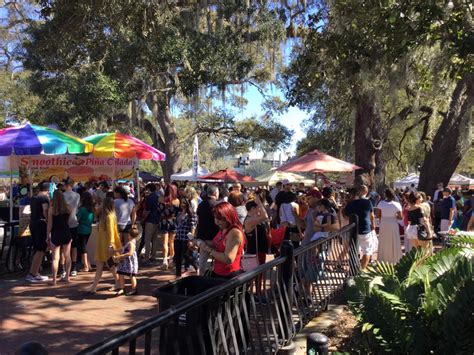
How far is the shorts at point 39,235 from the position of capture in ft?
26.6

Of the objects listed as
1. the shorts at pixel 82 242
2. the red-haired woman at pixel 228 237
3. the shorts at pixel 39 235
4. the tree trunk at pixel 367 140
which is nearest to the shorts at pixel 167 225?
the shorts at pixel 82 242

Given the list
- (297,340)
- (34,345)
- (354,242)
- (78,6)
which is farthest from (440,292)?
(78,6)

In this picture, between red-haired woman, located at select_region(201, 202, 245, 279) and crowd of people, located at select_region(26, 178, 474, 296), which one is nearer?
red-haired woman, located at select_region(201, 202, 245, 279)

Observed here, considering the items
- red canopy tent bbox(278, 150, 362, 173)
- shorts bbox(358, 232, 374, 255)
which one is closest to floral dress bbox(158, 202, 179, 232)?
shorts bbox(358, 232, 374, 255)

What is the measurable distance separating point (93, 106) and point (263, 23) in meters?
6.52

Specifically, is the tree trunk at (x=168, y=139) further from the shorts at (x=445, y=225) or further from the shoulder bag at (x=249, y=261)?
the shoulder bag at (x=249, y=261)

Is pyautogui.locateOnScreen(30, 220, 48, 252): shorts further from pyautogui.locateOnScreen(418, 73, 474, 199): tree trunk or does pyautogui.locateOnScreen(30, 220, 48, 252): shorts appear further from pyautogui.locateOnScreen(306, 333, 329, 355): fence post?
pyautogui.locateOnScreen(418, 73, 474, 199): tree trunk

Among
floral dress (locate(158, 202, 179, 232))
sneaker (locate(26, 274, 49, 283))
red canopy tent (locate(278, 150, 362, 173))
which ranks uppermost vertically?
red canopy tent (locate(278, 150, 362, 173))

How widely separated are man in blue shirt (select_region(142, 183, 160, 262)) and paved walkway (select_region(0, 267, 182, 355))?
186 centimetres

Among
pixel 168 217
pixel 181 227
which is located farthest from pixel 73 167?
pixel 181 227

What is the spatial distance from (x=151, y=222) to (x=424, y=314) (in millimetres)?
7335

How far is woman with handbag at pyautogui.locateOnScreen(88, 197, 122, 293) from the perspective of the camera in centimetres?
734

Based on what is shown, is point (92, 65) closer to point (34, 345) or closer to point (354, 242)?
point (354, 242)

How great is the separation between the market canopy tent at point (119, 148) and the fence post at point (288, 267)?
710 centimetres
